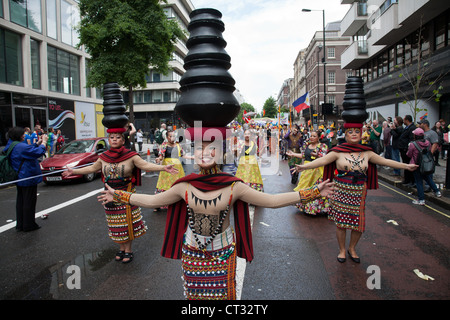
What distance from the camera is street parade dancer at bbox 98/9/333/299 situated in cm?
233

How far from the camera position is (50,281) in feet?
12.6

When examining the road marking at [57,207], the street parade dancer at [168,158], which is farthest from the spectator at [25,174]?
the street parade dancer at [168,158]

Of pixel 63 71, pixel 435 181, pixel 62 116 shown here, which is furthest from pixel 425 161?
pixel 63 71

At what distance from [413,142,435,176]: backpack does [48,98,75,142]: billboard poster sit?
22.8 metres

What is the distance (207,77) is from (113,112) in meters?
2.40

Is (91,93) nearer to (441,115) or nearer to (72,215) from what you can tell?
(72,215)

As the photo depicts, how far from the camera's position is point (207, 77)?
231 centimetres

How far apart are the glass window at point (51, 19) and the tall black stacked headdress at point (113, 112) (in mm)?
22094

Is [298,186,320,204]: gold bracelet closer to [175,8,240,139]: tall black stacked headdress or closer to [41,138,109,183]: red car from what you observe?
[175,8,240,139]: tall black stacked headdress

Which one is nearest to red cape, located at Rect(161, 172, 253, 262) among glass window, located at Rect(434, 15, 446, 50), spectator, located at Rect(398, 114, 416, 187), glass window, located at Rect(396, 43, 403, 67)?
spectator, located at Rect(398, 114, 416, 187)

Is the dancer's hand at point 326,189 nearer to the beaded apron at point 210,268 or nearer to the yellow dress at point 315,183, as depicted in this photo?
the beaded apron at point 210,268

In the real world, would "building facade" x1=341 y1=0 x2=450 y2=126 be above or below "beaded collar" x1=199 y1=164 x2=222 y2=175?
above

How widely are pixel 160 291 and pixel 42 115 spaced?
2183 centimetres

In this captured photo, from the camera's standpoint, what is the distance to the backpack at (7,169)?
5.67m
